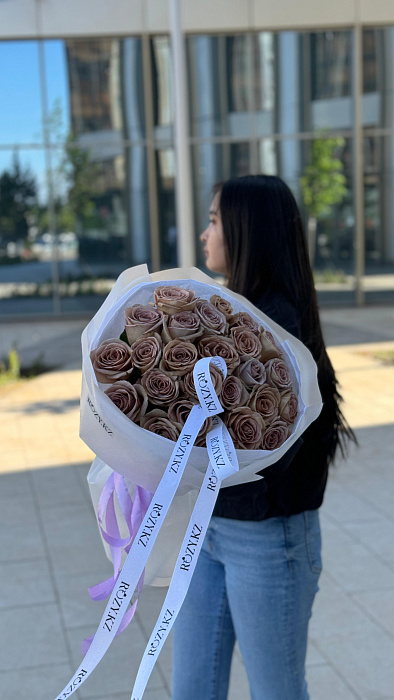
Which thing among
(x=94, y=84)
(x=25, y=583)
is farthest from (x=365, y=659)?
(x=94, y=84)

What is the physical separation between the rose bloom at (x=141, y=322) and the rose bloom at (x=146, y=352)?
0.03 metres

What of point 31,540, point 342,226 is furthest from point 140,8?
point 31,540

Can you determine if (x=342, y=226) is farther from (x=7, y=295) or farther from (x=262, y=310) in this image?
(x=262, y=310)

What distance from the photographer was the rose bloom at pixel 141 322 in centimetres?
162

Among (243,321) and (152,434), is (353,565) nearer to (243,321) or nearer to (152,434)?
(243,321)

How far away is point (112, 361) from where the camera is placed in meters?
1.58

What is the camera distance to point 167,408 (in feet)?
5.18

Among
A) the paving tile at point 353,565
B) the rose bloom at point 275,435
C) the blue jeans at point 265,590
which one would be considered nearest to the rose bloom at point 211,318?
the rose bloom at point 275,435

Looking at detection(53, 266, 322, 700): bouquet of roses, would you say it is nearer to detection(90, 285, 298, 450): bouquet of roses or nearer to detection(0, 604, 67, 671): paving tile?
detection(90, 285, 298, 450): bouquet of roses

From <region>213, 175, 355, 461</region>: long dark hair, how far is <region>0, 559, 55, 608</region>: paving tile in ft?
7.48

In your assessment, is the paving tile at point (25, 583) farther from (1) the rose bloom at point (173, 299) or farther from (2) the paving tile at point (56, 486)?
(1) the rose bloom at point (173, 299)

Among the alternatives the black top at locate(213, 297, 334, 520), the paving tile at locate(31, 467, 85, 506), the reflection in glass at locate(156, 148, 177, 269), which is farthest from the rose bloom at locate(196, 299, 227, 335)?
the reflection in glass at locate(156, 148, 177, 269)

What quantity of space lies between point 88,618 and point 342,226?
A: 13.5 meters

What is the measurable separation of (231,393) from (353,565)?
2.85m
